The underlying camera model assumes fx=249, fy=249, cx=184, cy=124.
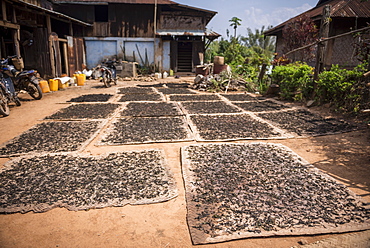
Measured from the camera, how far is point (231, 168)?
311 cm

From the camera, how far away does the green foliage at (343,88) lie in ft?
17.5

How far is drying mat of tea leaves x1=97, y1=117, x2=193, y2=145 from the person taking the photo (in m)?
4.16

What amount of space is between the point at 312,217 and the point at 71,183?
2442mm

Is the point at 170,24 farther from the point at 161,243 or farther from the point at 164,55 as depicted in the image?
the point at 161,243

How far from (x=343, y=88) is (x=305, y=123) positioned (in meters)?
1.41

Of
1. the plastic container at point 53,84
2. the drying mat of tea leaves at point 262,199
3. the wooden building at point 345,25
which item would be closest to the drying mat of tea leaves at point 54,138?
the drying mat of tea leaves at point 262,199

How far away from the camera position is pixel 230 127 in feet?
16.1

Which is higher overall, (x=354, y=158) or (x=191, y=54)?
(x=191, y=54)

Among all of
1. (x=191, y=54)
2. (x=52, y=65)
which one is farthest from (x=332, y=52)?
(x=52, y=65)

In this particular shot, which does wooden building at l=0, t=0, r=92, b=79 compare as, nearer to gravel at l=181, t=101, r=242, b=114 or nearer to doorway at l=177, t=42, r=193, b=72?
gravel at l=181, t=101, r=242, b=114

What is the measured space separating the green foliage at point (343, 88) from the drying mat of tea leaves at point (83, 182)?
14.9 ft

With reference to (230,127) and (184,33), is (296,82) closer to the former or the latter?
(230,127)

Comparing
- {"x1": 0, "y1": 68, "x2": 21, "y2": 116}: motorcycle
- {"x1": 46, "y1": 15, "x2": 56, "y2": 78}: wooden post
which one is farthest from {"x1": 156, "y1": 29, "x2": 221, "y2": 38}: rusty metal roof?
{"x1": 0, "y1": 68, "x2": 21, "y2": 116}: motorcycle

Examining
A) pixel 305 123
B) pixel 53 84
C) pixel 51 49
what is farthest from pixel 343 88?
pixel 51 49
